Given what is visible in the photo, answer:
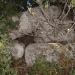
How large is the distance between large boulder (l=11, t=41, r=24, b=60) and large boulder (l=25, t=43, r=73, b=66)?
12 cm

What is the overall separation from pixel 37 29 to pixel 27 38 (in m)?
0.31

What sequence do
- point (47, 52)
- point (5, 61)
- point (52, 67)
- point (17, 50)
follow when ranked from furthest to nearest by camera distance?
point (17, 50) < point (47, 52) < point (52, 67) < point (5, 61)

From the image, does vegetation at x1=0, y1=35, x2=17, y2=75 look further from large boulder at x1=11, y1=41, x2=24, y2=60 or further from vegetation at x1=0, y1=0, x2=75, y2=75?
large boulder at x1=11, y1=41, x2=24, y2=60

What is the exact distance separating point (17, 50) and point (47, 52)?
0.67 meters

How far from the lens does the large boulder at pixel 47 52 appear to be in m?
5.76

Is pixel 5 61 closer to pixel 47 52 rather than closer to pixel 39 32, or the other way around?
pixel 47 52

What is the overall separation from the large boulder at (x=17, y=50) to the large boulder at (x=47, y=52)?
0.12 metres

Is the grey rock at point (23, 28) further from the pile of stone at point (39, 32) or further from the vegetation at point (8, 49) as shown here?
the vegetation at point (8, 49)

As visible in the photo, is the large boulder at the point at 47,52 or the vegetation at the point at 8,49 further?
the large boulder at the point at 47,52

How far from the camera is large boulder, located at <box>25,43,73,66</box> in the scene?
576cm

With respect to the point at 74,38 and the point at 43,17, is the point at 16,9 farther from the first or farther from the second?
the point at 74,38

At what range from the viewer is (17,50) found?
5.98 meters

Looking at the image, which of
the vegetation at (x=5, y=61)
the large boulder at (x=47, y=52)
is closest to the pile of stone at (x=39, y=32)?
the large boulder at (x=47, y=52)

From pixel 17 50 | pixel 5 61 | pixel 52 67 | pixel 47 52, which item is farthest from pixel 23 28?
pixel 52 67
